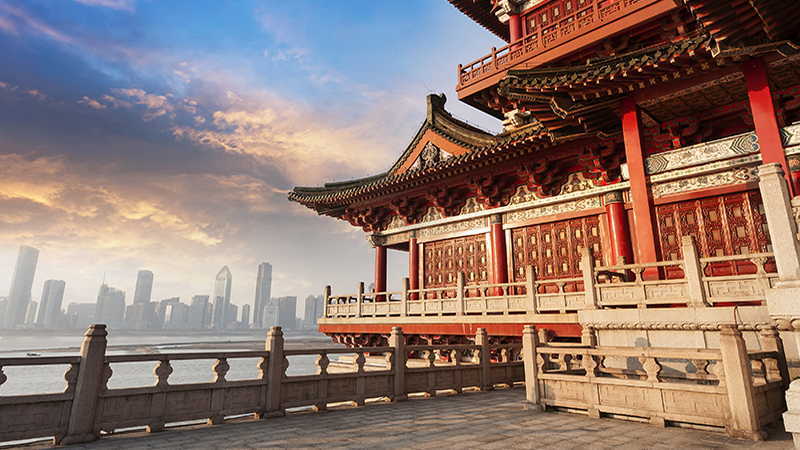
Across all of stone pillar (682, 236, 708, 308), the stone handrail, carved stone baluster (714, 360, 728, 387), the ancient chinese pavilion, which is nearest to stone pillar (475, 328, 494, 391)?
the ancient chinese pavilion

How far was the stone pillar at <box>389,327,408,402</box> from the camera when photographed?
878cm

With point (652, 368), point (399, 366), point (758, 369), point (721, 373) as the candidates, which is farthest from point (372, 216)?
point (721, 373)

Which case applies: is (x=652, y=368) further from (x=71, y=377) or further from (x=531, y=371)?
(x=71, y=377)

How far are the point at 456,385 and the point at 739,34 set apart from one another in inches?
344

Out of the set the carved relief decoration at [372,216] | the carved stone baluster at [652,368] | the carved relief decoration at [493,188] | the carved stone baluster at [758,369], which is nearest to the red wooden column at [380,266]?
the carved relief decoration at [372,216]

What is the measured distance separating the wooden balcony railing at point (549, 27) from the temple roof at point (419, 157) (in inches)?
88.3

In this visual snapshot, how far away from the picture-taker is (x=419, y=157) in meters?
18.4

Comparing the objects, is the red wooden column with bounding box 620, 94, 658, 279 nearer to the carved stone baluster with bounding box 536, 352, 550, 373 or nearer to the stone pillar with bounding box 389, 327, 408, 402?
the carved stone baluster with bounding box 536, 352, 550, 373

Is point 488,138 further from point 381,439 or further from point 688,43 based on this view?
point 381,439

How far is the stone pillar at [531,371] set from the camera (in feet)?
23.2

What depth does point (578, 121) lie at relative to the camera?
11.0 meters

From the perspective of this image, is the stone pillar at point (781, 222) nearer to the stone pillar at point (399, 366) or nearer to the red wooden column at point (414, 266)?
the stone pillar at point (399, 366)

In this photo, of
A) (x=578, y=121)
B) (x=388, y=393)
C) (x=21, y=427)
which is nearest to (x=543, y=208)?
(x=578, y=121)

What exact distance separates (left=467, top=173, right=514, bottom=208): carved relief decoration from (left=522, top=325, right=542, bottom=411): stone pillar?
8120 millimetres
